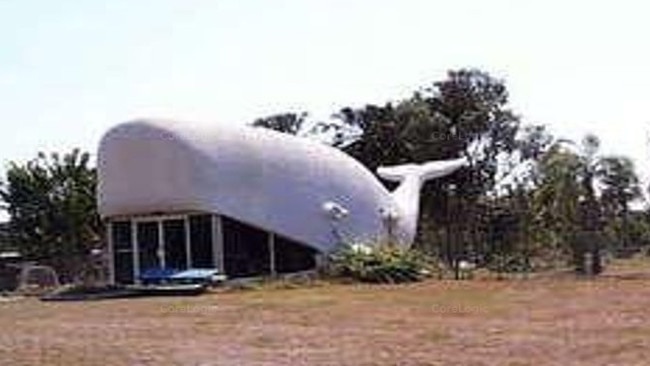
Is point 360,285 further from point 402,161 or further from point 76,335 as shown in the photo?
point 402,161

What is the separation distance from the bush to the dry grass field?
700 cm

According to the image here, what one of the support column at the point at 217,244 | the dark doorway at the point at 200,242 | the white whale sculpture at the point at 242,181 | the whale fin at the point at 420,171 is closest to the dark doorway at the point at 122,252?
the white whale sculpture at the point at 242,181

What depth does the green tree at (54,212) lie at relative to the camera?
51312 mm

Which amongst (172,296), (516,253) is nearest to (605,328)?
(172,296)

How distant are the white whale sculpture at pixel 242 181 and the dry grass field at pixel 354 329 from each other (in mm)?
8293

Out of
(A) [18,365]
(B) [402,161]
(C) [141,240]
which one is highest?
(B) [402,161]

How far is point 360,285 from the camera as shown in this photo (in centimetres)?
3547

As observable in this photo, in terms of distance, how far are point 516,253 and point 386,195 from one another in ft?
33.4

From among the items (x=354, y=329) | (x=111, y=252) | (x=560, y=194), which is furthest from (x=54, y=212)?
(x=354, y=329)

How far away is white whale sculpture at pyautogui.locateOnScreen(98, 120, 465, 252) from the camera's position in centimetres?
3844

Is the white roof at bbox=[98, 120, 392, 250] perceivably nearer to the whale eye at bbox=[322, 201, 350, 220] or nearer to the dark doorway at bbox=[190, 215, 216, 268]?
the whale eye at bbox=[322, 201, 350, 220]

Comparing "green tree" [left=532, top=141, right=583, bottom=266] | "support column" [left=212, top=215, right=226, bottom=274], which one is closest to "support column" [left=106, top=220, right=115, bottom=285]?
"support column" [left=212, top=215, right=226, bottom=274]

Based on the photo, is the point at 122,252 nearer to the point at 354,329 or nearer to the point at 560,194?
the point at 560,194

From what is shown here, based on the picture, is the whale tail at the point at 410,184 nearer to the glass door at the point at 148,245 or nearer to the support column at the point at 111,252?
the glass door at the point at 148,245
